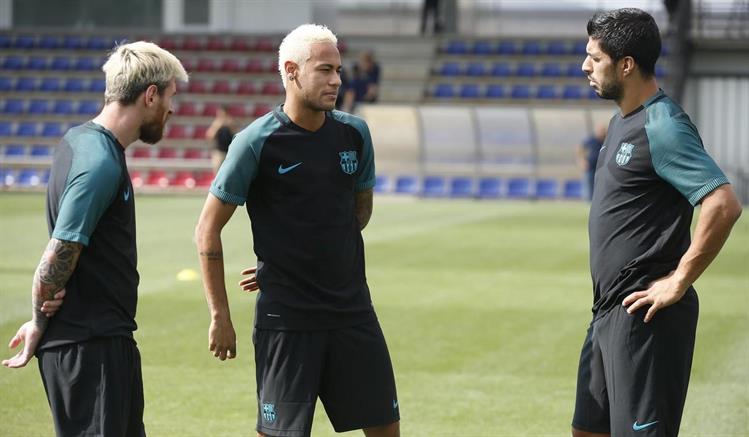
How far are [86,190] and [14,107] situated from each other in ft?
115

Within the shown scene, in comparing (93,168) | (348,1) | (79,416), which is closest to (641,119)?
(93,168)

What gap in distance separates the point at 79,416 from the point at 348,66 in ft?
112

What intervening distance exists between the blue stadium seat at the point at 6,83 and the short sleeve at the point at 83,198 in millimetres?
36305

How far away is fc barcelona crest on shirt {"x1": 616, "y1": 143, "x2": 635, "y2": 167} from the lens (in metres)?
4.78

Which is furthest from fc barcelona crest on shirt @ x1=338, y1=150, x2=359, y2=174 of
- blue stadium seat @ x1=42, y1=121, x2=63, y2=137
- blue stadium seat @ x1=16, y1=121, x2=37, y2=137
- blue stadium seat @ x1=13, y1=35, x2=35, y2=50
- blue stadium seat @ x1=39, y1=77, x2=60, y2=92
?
blue stadium seat @ x1=13, y1=35, x2=35, y2=50

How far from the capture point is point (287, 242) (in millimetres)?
4969

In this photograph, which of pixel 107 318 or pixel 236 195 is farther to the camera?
pixel 236 195

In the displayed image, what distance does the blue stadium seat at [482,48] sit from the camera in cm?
3947

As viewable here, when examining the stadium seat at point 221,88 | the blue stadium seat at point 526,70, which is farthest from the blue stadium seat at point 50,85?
the blue stadium seat at point 526,70

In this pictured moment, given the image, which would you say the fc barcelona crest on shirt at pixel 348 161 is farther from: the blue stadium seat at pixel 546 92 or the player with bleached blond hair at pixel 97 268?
the blue stadium seat at pixel 546 92

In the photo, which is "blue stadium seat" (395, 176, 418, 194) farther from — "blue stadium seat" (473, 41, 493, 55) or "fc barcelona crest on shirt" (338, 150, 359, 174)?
"fc barcelona crest on shirt" (338, 150, 359, 174)

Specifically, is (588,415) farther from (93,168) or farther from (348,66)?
(348,66)

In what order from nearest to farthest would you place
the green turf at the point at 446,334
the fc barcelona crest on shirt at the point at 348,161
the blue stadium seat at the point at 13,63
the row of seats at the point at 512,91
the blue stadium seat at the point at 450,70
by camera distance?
1. the fc barcelona crest on shirt at the point at 348,161
2. the green turf at the point at 446,334
3. the row of seats at the point at 512,91
4. the blue stadium seat at the point at 450,70
5. the blue stadium seat at the point at 13,63

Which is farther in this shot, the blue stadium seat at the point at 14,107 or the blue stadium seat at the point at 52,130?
the blue stadium seat at the point at 14,107
